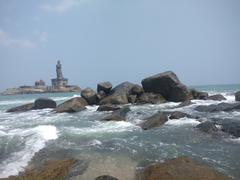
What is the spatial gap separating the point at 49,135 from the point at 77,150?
3048mm

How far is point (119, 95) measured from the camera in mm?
26156

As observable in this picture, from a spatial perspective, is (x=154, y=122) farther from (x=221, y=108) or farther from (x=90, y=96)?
(x=90, y=96)

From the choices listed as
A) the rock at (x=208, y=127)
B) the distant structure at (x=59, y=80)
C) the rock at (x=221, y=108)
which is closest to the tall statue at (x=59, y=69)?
the distant structure at (x=59, y=80)

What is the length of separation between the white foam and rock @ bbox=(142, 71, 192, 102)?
52.9ft

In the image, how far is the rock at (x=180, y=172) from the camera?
5992 mm

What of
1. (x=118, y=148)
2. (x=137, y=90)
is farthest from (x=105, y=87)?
(x=118, y=148)

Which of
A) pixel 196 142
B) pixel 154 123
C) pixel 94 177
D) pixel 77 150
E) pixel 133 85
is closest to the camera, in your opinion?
pixel 94 177

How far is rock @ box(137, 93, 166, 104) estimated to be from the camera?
26.3 m

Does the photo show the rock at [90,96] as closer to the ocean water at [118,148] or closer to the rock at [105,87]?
the rock at [105,87]

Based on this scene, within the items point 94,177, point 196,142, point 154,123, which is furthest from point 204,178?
point 154,123

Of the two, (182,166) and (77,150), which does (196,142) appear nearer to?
(182,166)

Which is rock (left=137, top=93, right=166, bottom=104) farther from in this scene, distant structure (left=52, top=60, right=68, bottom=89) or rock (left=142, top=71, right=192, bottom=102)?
distant structure (left=52, top=60, right=68, bottom=89)

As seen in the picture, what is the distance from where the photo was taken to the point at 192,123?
13.1m

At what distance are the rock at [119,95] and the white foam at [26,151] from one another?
13.2 meters
